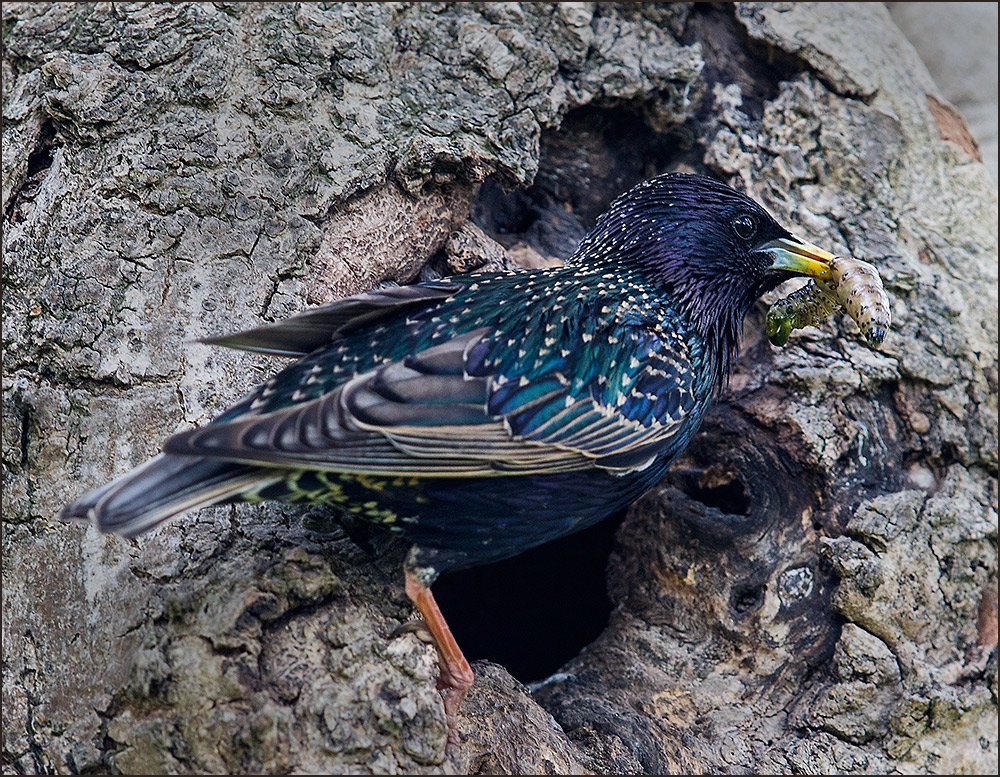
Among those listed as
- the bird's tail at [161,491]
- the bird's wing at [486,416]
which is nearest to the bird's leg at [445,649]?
the bird's wing at [486,416]

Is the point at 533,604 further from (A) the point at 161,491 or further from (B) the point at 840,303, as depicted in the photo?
(A) the point at 161,491

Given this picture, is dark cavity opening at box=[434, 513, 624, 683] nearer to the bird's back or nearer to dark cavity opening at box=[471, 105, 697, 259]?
the bird's back

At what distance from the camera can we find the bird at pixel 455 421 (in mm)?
2402

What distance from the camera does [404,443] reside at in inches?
96.7

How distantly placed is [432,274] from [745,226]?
3.88 feet

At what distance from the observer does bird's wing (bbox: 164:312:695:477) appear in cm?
239

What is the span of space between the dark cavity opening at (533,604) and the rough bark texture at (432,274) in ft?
0.34

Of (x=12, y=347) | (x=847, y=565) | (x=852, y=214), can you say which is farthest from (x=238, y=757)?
(x=852, y=214)

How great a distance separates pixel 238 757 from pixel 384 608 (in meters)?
0.55

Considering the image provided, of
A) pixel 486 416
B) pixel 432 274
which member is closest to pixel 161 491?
pixel 486 416

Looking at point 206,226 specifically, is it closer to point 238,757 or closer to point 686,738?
point 238,757

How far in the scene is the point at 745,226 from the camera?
3314 mm

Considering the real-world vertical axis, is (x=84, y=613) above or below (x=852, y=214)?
below

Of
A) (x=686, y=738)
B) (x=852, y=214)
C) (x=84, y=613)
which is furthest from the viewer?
(x=852, y=214)
